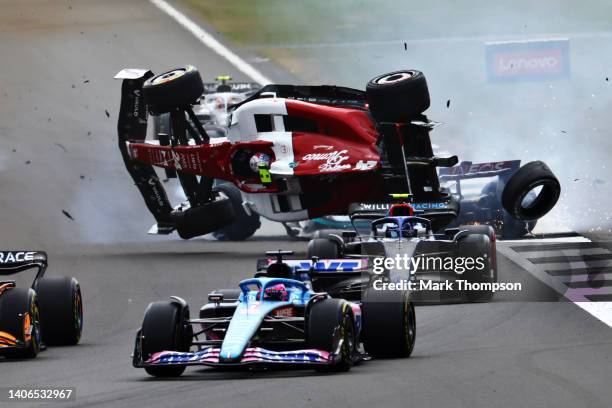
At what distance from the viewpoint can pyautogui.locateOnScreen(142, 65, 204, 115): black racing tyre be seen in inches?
979

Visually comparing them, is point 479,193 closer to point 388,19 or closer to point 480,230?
point 480,230

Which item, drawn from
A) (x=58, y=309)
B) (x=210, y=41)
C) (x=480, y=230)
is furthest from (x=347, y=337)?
(x=210, y=41)

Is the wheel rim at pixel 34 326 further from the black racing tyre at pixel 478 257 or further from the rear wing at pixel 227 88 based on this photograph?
the rear wing at pixel 227 88

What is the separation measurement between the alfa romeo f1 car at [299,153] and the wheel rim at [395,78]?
0.8 inches

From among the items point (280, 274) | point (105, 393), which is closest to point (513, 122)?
point (280, 274)

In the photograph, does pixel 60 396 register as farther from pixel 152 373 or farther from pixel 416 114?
pixel 416 114

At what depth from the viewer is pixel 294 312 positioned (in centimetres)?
1516

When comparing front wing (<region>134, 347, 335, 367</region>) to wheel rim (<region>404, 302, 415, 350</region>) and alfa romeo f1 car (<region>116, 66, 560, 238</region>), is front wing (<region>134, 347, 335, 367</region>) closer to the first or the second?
wheel rim (<region>404, 302, 415, 350</region>)

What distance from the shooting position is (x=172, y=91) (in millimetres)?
24859

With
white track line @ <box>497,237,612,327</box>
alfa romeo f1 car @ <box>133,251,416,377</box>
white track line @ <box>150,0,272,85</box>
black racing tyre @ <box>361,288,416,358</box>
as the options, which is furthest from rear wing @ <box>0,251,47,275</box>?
white track line @ <box>150,0,272,85</box>

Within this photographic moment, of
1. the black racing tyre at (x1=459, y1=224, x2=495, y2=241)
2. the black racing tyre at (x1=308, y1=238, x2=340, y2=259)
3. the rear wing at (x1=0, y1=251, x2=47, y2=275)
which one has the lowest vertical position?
the black racing tyre at (x1=308, y1=238, x2=340, y2=259)

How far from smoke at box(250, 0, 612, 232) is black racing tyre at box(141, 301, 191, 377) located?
15.5m

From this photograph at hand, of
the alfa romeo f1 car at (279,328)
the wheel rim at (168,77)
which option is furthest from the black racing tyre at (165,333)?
the wheel rim at (168,77)

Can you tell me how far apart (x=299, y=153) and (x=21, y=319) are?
29.2 feet
